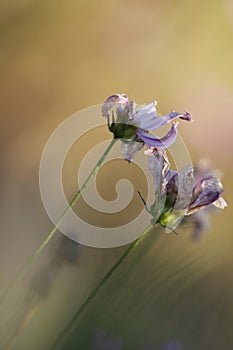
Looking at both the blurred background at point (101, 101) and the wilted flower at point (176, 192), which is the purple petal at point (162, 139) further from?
the blurred background at point (101, 101)

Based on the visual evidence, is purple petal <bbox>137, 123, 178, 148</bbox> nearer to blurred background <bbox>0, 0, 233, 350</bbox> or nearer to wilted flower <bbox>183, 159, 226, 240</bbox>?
wilted flower <bbox>183, 159, 226, 240</bbox>

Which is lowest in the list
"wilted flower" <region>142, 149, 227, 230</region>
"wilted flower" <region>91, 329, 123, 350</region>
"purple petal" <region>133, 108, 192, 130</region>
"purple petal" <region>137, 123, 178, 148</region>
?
"wilted flower" <region>91, 329, 123, 350</region>

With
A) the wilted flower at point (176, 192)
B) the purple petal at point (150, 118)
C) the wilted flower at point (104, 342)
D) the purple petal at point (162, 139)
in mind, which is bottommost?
the wilted flower at point (104, 342)

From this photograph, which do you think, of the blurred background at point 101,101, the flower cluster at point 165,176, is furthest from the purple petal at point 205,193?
the blurred background at point 101,101

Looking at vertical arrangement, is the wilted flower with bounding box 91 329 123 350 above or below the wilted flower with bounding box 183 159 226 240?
below

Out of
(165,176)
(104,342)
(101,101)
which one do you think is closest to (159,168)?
(165,176)

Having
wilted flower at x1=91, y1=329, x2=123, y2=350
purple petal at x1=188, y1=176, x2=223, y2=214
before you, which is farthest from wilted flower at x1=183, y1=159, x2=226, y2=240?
wilted flower at x1=91, y1=329, x2=123, y2=350

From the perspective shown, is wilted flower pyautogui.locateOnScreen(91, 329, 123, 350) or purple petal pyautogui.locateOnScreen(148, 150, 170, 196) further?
wilted flower pyautogui.locateOnScreen(91, 329, 123, 350)

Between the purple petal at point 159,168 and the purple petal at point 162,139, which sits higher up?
the purple petal at point 162,139
